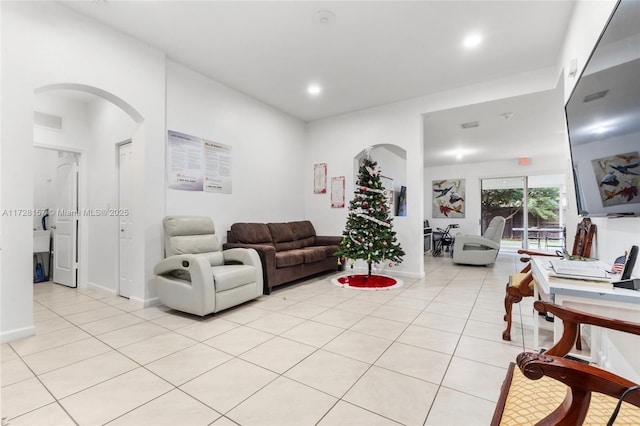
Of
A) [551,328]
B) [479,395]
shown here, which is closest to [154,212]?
[479,395]

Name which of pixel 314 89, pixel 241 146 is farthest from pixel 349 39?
pixel 241 146

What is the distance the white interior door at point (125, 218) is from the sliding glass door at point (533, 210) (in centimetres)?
955

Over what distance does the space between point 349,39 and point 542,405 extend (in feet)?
11.8

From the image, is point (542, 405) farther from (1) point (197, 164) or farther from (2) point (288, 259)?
(1) point (197, 164)

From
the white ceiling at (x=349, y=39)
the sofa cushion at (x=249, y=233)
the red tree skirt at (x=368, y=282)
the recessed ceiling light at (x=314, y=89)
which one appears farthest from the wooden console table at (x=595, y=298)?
the recessed ceiling light at (x=314, y=89)

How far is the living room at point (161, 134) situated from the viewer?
251cm

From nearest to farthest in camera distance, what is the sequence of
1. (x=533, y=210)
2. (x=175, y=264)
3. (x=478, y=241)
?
(x=175, y=264) < (x=478, y=241) < (x=533, y=210)

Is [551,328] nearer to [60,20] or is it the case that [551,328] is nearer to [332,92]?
[332,92]

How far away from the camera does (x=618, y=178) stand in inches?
61.2

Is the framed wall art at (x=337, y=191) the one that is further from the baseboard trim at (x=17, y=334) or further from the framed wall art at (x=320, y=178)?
the baseboard trim at (x=17, y=334)

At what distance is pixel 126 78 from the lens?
3273 millimetres

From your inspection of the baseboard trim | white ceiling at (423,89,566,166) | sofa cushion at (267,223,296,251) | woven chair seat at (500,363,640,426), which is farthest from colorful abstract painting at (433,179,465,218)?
the baseboard trim

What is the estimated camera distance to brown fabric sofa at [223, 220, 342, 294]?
401cm

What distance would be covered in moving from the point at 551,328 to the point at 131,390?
360 centimetres
